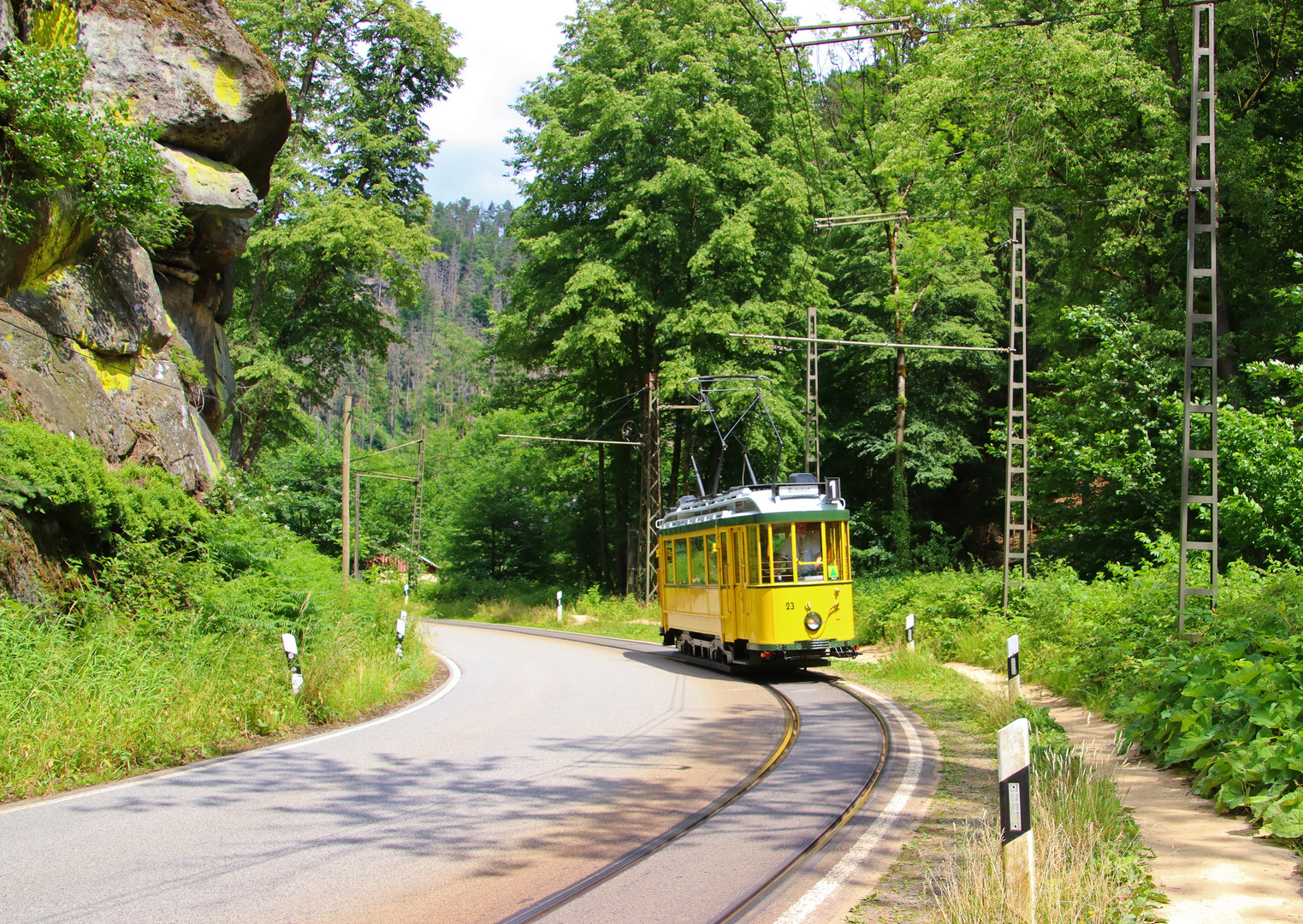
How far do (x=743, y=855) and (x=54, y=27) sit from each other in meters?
17.1

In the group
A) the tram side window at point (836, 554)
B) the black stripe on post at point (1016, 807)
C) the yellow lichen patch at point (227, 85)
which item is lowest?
the black stripe on post at point (1016, 807)

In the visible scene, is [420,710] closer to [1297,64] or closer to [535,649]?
[535,649]

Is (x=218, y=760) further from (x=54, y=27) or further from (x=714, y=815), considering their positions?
(x=54, y=27)

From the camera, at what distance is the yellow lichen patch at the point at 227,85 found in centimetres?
2019

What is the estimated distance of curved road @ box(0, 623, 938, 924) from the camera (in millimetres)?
5414

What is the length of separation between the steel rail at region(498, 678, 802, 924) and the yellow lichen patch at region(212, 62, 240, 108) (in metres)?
17.2

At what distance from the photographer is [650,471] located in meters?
31.3

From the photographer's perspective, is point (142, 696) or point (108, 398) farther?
point (108, 398)

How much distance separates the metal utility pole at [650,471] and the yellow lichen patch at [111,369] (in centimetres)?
1615

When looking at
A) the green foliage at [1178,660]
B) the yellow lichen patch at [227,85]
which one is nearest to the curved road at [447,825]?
the green foliage at [1178,660]

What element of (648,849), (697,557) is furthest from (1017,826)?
(697,557)

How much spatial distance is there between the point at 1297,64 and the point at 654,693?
70.3 feet

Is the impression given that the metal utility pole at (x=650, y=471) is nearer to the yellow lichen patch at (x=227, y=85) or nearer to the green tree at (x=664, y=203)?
the green tree at (x=664, y=203)

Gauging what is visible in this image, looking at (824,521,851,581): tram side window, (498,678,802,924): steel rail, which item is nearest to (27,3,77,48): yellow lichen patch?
(824,521,851,581): tram side window
